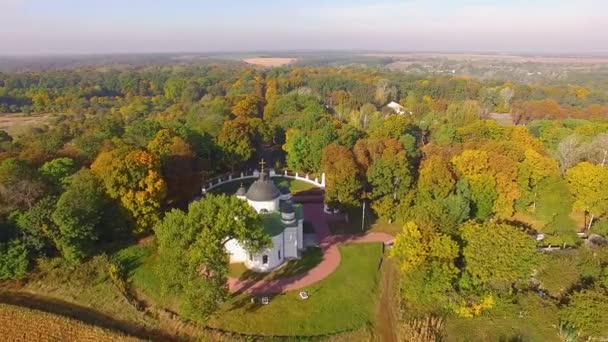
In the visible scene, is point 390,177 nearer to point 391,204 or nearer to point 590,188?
point 391,204

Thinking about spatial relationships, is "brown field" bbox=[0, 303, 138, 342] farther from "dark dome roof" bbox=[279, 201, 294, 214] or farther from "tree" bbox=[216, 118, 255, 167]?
"tree" bbox=[216, 118, 255, 167]

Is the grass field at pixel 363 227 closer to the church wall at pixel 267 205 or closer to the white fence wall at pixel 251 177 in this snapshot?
the church wall at pixel 267 205

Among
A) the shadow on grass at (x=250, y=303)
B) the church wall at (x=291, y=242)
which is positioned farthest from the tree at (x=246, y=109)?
the shadow on grass at (x=250, y=303)

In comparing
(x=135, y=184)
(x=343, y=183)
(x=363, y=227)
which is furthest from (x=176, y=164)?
(x=363, y=227)

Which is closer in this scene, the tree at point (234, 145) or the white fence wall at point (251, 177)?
the white fence wall at point (251, 177)

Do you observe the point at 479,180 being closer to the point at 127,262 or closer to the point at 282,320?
the point at 282,320
